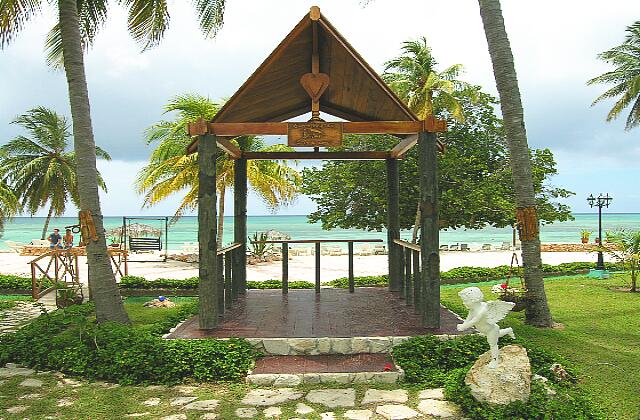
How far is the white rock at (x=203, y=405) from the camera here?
472 cm

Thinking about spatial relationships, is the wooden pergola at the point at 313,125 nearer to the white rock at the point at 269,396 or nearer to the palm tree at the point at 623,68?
the white rock at the point at 269,396

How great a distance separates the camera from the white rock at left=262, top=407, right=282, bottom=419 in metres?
4.55

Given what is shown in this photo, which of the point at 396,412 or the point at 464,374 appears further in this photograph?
the point at 464,374

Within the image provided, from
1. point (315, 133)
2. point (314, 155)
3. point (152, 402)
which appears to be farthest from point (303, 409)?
point (314, 155)

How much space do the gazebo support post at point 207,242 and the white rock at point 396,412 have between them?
258cm

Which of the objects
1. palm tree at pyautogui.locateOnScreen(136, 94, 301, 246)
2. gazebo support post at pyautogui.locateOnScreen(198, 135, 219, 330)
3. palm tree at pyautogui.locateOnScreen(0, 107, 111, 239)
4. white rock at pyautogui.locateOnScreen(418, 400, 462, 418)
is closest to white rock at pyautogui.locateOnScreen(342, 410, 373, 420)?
white rock at pyautogui.locateOnScreen(418, 400, 462, 418)

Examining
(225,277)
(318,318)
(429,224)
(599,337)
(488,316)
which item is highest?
(429,224)

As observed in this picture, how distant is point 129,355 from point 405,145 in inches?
177

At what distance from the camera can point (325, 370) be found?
5.54 meters

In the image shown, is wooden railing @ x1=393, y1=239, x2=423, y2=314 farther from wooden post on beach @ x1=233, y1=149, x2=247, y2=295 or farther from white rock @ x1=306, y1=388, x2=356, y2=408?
wooden post on beach @ x1=233, y1=149, x2=247, y2=295

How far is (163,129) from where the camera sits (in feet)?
57.3

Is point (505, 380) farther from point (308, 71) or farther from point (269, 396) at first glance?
point (308, 71)

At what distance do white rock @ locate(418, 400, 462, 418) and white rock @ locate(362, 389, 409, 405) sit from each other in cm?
21

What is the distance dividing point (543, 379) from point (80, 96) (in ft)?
22.0
